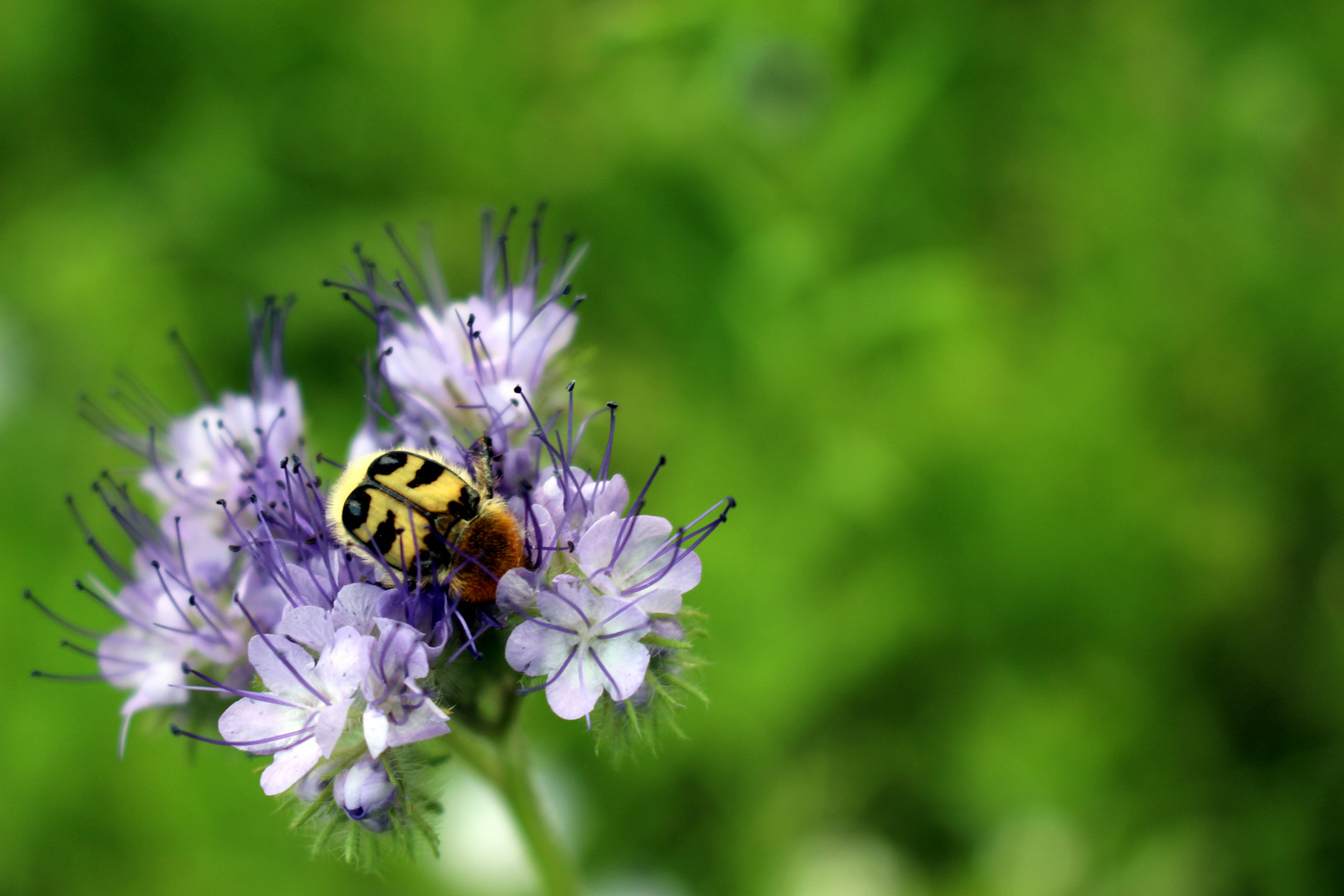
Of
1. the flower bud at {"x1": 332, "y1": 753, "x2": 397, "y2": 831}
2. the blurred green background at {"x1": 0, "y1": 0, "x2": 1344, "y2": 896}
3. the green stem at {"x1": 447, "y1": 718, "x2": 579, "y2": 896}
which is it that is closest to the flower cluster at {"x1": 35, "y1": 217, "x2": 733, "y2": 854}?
the flower bud at {"x1": 332, "y1": 753, "x2": 397, "y2": 831}

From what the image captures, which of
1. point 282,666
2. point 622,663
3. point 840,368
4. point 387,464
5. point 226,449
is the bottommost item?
point 622,663

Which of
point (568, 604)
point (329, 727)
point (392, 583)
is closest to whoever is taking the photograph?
point (329, 727)

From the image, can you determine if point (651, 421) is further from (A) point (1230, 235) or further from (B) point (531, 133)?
(A) point (1230, 235)

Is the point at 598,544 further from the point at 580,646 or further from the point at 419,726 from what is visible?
the point at 419,726

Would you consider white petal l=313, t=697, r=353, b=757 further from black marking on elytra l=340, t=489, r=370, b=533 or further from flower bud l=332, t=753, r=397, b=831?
black marking on elytra l=340, t=489, r=370, b=533

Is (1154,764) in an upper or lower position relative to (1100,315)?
lower

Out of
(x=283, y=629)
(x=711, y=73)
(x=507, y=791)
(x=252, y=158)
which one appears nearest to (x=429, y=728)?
(x=283, y=629)

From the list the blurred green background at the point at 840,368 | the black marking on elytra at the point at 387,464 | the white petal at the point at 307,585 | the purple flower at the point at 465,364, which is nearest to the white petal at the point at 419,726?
the white petal at the point at 307,585

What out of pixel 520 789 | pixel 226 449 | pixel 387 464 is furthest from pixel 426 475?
pixel 520 789
